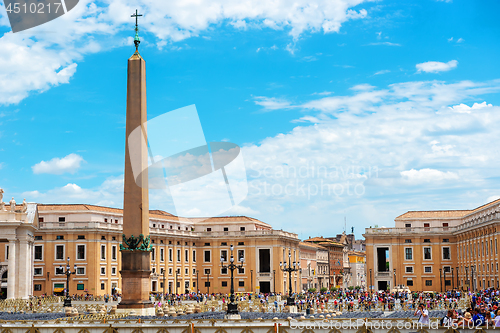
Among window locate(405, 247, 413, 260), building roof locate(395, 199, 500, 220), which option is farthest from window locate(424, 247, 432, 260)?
building roof locate(395, 199, 500, 220)

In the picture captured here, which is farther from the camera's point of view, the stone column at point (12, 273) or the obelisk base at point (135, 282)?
the stone column at point (12, 273)

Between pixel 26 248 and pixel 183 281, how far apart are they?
3627cm

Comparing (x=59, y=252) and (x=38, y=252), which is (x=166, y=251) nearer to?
(x=59, y=252)

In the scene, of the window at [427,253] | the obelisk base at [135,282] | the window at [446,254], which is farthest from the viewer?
the window at [427,253]

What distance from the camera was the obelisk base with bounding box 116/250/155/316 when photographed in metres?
31.2

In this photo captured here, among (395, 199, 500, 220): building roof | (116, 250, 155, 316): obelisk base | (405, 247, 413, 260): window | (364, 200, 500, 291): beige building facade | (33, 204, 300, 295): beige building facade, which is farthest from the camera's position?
(395, 199, 500, 220): building roof

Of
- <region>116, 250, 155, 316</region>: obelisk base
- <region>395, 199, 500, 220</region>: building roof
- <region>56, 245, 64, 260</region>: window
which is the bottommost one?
<region>116, 250, 155, 316</region>: obelisk base

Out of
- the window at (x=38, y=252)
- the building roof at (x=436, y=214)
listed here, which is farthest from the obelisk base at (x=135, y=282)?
the building roof at (x=436, y=214)

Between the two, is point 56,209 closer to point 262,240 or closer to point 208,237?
point 208,237

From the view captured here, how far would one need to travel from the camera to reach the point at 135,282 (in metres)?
31.3

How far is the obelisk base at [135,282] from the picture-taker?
31.2 m

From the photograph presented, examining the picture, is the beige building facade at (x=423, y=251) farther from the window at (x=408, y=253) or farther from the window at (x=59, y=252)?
the window at (x=59, y=252)

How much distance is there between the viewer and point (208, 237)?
98.6 meters

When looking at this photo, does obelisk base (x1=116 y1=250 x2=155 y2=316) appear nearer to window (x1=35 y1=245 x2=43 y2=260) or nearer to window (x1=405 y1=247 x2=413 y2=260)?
window (x1=35 y1=245 x2=43 y2=260)
